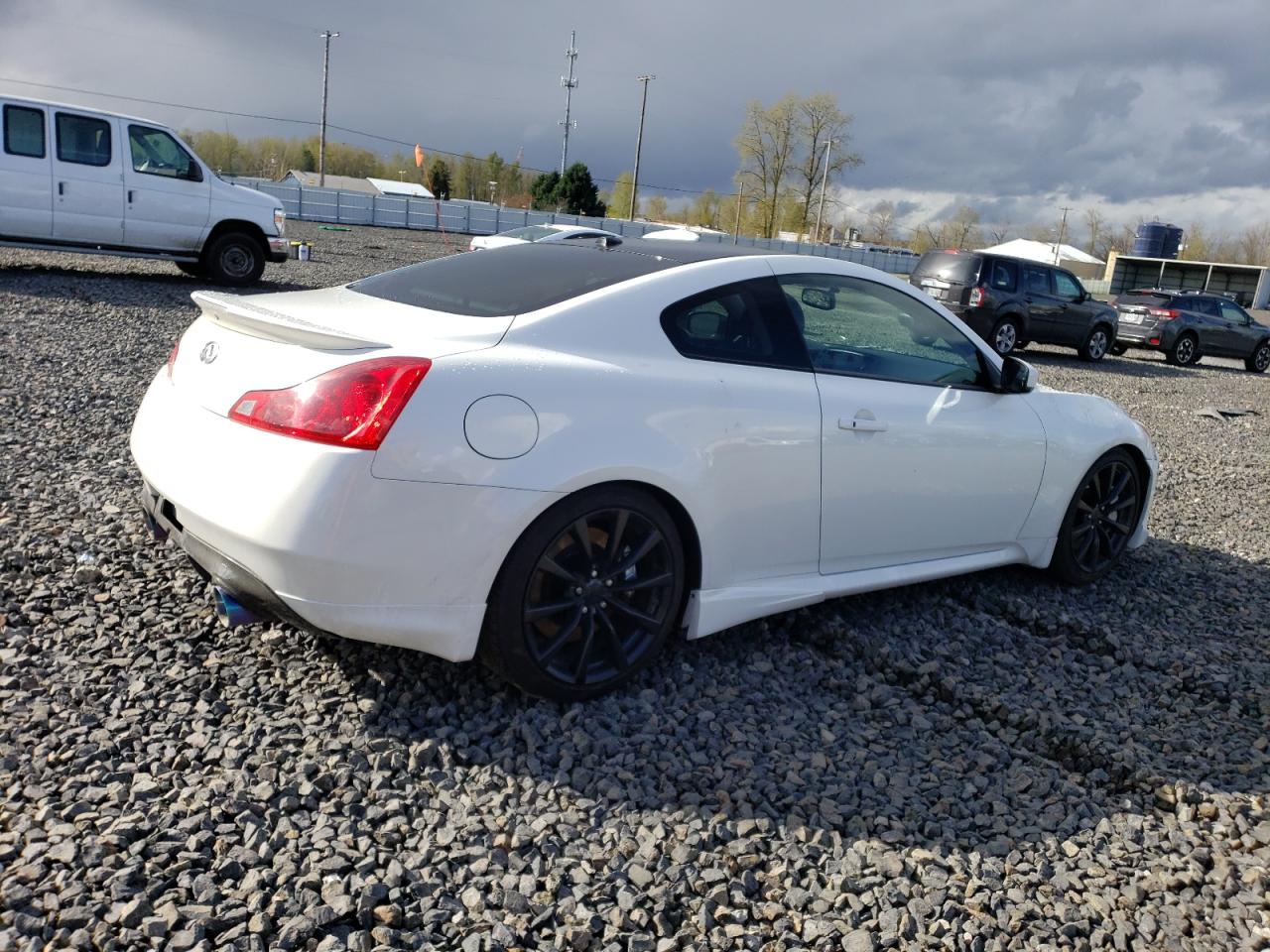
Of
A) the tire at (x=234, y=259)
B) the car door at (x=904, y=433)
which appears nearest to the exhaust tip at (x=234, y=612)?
the car door at (x=904, y=433)

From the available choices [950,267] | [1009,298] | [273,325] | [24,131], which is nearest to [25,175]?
[24,131]

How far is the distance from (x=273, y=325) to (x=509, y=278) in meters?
0.93

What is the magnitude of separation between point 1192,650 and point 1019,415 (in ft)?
4.02

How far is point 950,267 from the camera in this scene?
56.4 feet

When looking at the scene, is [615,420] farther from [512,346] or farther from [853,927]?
[853,927]

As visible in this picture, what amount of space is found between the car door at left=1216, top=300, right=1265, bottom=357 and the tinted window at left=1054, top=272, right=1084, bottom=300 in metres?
5.55

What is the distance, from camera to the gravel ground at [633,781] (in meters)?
2.43

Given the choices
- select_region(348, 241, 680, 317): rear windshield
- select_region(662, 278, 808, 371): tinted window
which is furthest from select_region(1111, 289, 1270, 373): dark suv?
select_region(348, 241, 680, 317): rear windshield

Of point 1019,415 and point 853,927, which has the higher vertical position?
point 1019,415

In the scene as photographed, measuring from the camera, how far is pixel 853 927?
2.51m

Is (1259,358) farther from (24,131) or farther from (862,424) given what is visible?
(24,131)

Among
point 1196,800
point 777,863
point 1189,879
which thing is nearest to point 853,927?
point 777,863

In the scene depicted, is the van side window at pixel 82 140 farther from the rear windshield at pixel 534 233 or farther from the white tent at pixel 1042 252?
the white tent at pixel 1042 252

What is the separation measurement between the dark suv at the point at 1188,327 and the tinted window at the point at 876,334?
59.1 ft
